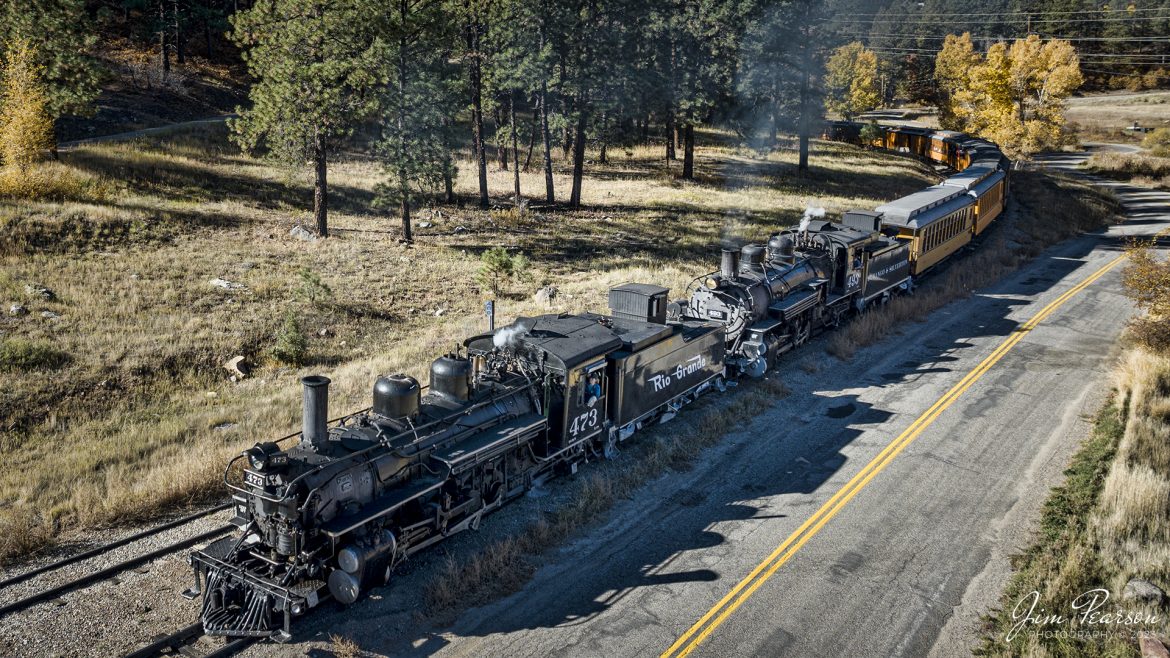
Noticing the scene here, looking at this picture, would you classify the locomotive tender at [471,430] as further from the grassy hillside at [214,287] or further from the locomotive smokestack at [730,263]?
the grassy hillside at [214,287]

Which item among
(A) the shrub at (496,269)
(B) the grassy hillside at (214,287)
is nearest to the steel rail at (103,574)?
(B) the grassy hillside at (214,287)

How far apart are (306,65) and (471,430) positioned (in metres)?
24.2

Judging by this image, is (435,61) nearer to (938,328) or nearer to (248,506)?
(938,328)

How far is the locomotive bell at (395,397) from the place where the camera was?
42.6 ft

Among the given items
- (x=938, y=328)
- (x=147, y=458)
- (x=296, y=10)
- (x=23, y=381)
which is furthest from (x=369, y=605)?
(x=296, y=10)

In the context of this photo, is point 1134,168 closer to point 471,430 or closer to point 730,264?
point 730,264

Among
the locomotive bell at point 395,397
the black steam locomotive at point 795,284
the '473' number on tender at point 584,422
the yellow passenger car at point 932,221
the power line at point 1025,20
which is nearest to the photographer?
the locomotive bell at point 395,397

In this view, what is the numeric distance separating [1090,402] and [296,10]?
30.9 metres

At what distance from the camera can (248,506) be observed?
11852 millimetres

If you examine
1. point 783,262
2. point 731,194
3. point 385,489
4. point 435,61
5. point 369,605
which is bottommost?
point 369,605

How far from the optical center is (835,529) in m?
14.6

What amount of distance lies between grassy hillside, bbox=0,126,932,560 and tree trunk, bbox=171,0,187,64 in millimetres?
13151

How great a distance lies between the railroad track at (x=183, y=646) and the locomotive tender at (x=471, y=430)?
185mm

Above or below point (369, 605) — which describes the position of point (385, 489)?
above
